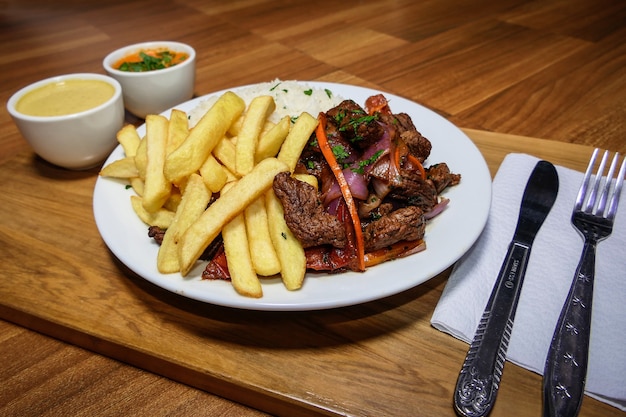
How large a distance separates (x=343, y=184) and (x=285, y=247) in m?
0.34

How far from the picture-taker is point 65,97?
2.56m

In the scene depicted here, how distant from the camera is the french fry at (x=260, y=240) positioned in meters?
1.60

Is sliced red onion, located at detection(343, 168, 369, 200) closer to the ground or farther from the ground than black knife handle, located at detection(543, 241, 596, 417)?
farther from the ground

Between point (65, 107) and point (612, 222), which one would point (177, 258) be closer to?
point (65, 107)

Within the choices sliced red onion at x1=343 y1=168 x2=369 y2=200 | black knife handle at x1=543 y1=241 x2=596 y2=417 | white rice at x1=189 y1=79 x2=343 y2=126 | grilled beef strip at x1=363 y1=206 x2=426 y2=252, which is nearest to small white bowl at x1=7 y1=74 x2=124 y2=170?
white rice at x1=189 y1=79 x2=343 y2=126

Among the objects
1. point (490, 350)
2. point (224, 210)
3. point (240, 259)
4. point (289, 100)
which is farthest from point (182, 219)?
point (490, 350)

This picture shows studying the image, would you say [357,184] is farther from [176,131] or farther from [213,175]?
[176,131]

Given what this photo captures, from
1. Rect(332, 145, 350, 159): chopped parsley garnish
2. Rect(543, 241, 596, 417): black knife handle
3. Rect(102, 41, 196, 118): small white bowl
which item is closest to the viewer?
Rect(543, 241, 596, 417): black knife handle

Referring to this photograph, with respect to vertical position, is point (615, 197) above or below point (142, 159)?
above

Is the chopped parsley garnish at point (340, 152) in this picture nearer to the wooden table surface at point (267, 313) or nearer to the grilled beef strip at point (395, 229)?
the grilled beef strip at point (395, 229)

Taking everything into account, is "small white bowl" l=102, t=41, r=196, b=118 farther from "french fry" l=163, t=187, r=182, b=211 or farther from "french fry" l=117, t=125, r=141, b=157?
"french fry" l=163, t=187, r=182, b=211

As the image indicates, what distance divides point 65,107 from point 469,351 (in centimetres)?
224

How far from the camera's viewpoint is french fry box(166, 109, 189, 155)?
2.01 metres

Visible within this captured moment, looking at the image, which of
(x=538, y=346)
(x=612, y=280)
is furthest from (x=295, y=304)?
(x=612, y=280)
